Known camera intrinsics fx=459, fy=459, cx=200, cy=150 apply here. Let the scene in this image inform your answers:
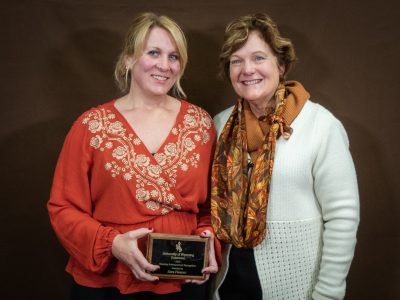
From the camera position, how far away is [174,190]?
65.7 inches

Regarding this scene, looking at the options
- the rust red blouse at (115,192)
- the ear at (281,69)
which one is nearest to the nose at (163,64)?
the rust red blouse at (115,192)

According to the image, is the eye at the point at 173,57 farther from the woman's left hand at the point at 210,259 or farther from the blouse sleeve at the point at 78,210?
the woman's left hand at the point at 210,259

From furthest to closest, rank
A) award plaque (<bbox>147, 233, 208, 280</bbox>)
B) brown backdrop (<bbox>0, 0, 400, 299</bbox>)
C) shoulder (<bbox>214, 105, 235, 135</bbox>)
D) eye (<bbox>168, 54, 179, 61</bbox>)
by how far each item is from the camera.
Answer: brown backdrop (<bbox>0, 0, 400, 299</bbox>) → shoulder (<bbox>214, 105, 235, 135</bbox>) → eye (<bbox>168, 54, 179, 61</bbox>) → award plaque (<bbox>147, 233, 208, 280</bbox>)

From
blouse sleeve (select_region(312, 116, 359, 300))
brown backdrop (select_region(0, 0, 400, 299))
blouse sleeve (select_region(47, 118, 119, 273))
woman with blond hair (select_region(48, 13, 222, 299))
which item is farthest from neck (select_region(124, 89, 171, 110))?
blouse sleeve (select_region(312, 116, 359, 300))

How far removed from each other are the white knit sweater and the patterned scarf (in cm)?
5

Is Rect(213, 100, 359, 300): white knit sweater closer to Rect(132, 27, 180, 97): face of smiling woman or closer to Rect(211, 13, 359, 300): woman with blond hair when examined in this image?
Rect(211, 13, 359, 300): woman with blond hair

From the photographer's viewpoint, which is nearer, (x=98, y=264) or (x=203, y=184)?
(x=98, y=264)

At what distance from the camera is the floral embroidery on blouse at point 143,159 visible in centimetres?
164

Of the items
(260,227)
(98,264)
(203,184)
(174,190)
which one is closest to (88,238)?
(98,264)

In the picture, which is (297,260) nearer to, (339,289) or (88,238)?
(339,289)

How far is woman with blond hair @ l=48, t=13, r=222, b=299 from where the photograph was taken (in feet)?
5.36

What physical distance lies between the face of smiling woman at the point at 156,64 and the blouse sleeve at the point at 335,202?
1.99ft
